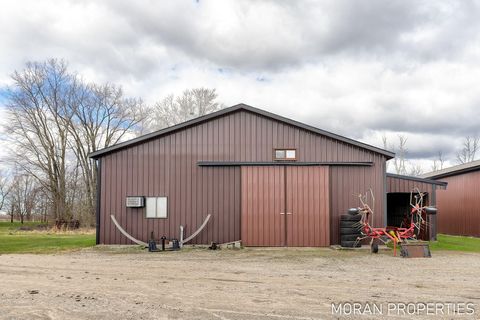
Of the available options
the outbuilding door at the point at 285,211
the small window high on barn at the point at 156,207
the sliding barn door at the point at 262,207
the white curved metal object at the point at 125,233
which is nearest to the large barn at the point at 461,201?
the outbuilding door at the point at 285,211

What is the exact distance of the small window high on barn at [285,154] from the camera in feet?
47.4

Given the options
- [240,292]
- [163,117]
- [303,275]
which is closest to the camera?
[240,292]

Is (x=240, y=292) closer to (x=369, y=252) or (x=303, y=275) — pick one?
(x=303, y=275)

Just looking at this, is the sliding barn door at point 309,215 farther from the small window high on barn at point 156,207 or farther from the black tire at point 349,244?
the small window high on barn at point 156,207

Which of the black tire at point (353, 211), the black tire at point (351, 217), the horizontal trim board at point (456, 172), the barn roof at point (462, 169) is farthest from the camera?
the horizontal trim board at point (456, 172)

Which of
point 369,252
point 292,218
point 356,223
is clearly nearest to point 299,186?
point 292,218

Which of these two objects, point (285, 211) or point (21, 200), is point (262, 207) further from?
point (21, 200)

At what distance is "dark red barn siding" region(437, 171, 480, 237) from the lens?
20078 mm

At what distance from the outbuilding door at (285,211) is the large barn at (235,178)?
0.11 feet

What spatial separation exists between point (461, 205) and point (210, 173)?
14877 mm

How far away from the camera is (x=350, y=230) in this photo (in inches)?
529

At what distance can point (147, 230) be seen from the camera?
14.2m

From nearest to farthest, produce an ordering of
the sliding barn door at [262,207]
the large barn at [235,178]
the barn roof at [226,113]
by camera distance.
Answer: the sliding barn door at [262,207]
the large barn at [235,178]
the barn roof at [226,113]

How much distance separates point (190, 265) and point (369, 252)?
Result: 19.7 feet
